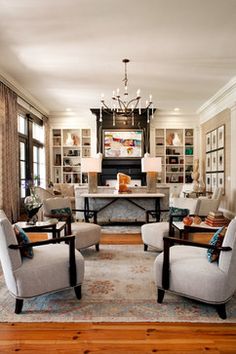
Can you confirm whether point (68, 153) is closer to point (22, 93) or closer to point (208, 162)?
point (22, 93)

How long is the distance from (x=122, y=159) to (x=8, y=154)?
14.0 ft

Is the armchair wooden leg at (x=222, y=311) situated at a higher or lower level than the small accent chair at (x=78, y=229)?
lower

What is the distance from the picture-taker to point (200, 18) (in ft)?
13.1

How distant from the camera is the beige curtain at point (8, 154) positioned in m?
6.07

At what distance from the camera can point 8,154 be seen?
6.36 m

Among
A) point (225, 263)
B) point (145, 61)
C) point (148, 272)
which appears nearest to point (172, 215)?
point (148, 272)

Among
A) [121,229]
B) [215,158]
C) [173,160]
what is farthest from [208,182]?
[121,229]

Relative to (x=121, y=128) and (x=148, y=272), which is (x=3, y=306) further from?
(x=121, y=128)

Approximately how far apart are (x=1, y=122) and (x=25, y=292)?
443cm

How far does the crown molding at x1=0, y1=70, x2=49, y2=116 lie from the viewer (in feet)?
20.5

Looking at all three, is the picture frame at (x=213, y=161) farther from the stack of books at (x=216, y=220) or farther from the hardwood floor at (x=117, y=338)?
the hardwood floor at (x=117, y=338)

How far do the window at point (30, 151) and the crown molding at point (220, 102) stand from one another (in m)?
5.04

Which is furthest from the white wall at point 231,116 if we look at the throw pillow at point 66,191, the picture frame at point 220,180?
the throw pillow at point 66,191

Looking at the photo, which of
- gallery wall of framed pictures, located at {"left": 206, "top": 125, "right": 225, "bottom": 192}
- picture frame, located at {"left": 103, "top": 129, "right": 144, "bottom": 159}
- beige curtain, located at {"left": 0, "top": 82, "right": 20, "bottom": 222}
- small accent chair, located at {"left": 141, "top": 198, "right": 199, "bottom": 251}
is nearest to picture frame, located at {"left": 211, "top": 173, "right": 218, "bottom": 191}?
gallery wall of framed pictures, located at {"left": 206, "top": 125, "right": 225, "bottom": 192}
